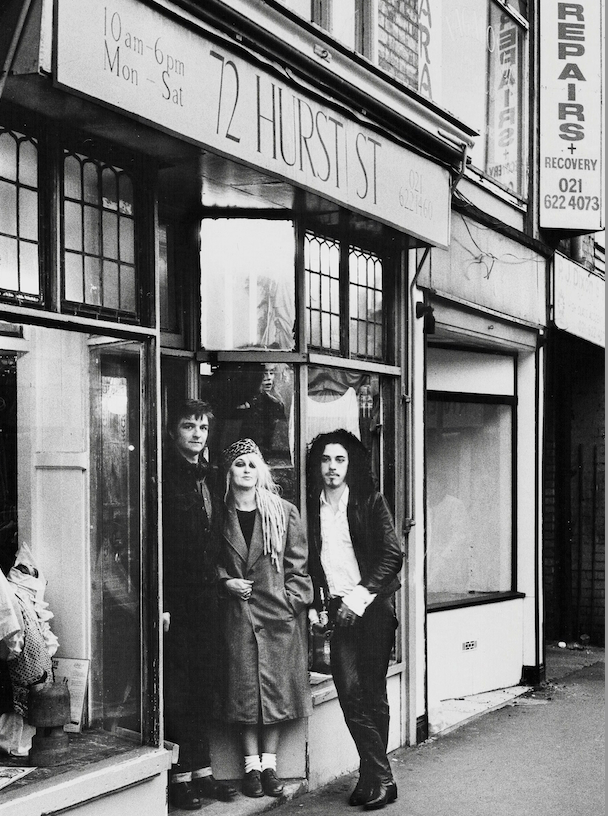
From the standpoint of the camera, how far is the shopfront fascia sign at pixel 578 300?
10.6 metres

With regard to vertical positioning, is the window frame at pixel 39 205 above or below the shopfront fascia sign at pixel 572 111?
below

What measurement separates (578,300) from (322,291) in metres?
5.27

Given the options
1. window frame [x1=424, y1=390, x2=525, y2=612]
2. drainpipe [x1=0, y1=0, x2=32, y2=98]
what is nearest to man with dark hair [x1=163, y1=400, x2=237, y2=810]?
drainpipe [x1=0, y1=0, x2=32, y2=98]

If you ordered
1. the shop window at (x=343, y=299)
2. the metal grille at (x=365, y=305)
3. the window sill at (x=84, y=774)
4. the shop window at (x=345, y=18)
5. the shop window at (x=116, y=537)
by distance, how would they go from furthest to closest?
the metal grille at (x=365, y=305) → the shop window at (x=345, y=18) → the shop window at (x=343, y=299) → the shop window at (x=116, y=537) → the window sill at (x=84, y=774)

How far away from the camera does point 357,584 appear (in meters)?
6.58

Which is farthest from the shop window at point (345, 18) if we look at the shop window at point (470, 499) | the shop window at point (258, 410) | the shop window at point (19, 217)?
the shop window at point (470, 499)

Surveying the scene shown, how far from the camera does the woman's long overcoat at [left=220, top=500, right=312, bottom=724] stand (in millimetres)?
5816

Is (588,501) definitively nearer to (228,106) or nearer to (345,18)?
(345,18)

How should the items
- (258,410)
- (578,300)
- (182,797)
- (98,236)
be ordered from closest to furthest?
(98,236) < (182,797) < (258,410) < (578,300)

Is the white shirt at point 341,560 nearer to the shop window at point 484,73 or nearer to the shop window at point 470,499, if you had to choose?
the shop window at point 470,499

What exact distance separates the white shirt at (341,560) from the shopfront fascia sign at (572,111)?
4.90 metres

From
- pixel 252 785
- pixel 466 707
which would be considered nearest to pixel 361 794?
pixel 252 785

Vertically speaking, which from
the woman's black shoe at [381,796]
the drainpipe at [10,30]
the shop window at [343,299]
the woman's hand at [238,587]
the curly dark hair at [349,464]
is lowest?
the woman's black shoe at [381,796]

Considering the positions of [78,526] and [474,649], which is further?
[474,649]
